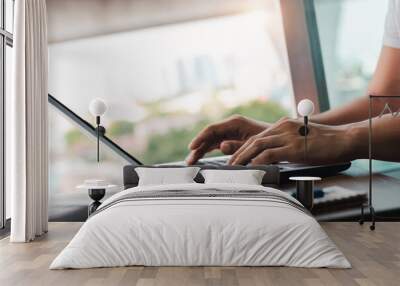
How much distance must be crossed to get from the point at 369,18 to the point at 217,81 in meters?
2.14

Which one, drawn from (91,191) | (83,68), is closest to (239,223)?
(91,191)

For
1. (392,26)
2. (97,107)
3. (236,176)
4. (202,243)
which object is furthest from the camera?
(392,26)

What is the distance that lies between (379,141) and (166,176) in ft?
9.28

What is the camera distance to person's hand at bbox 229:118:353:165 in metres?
7.15

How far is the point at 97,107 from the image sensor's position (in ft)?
22.4

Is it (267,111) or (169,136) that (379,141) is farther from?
(169,136)

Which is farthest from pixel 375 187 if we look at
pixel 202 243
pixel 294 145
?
pixel 202 243

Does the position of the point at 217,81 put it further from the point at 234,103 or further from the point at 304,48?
the point at 304,48

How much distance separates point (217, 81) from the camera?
7.31m

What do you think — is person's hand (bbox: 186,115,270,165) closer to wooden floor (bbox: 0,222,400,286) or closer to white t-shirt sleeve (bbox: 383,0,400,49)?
white t-shirt sleeve (bbox: 383,0,400,49)

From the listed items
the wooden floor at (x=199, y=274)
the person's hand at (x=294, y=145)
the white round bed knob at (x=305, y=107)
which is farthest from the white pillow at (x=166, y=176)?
the wooden floor at (x=199, y=274)

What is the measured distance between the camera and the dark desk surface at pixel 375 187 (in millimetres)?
7129

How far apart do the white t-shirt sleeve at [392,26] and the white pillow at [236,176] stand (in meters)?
2.43

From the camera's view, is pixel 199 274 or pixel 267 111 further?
pixel 267 111
